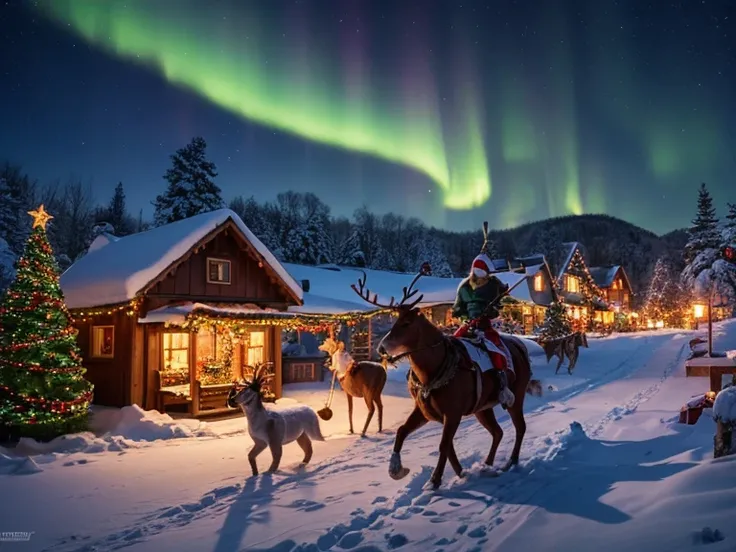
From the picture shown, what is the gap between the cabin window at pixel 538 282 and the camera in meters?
42.5

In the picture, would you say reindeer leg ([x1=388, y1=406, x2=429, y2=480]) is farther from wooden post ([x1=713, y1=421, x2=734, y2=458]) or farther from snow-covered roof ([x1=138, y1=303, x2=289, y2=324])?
snow-covered roof ([x1=138, y1=303, x2=289, y2=324])

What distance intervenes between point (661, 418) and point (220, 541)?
8908 millimetres

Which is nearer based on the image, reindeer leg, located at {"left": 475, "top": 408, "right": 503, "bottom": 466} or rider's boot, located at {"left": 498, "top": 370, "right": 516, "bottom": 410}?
rider's boot, located at {"left": 498, "top": 370, "right": 516, "bottom": 410}

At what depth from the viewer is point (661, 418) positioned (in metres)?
10.5

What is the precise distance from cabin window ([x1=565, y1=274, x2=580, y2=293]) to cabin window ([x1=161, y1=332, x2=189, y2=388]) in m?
39.9

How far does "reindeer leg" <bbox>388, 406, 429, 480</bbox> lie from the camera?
625 centimetres

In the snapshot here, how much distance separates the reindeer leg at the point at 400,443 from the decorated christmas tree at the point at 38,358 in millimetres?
7783

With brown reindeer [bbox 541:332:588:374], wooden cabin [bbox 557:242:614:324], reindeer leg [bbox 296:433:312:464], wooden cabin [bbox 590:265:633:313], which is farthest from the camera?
wooden cabin [bbox 590:265:633:313]

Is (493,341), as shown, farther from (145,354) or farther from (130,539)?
(145,354)

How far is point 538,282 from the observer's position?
43.1 meters

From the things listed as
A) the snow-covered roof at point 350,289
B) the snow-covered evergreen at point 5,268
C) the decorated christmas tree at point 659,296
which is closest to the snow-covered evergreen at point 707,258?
the snow-covered roof at point 350,289

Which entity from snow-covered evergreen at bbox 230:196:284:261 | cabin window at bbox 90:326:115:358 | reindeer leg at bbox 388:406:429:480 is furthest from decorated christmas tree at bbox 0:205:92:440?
snow-covered evergreen at bbox 230:196:284:261

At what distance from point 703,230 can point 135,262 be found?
45.6m

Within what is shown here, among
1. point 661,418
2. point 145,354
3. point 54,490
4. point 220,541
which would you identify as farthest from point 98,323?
point 661,418
